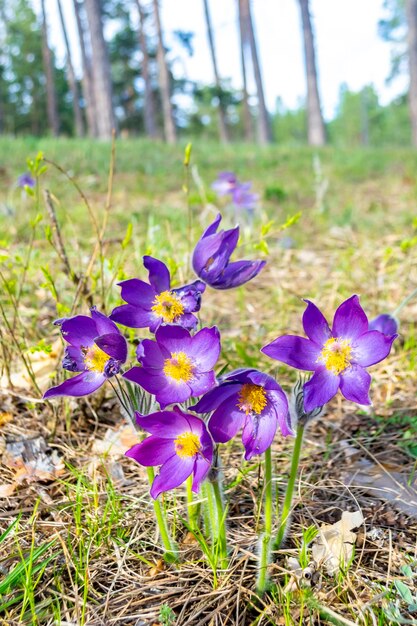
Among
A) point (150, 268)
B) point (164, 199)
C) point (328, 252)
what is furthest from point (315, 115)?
point (150, 268)

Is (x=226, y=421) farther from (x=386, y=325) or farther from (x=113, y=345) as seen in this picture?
(x=386, y=325)

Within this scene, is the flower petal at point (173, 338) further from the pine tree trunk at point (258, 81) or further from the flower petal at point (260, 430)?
the pine tree trunk at point (258, 81)

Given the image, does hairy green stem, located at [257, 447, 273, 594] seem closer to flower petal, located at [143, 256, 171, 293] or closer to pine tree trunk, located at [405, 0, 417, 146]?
flower petal, located at [143, 256, 171, 293]

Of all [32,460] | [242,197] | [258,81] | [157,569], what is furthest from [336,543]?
[258,81]

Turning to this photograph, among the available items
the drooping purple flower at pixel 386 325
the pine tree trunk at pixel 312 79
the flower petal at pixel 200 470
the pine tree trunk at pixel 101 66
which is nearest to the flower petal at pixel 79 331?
the flower petal at pixel 200 470

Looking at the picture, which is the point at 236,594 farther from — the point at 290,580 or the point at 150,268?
the point at 150,268

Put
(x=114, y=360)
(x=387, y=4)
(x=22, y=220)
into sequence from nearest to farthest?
(x=114, y=360) < (x=22, y=220) < (x=387, y=4)
